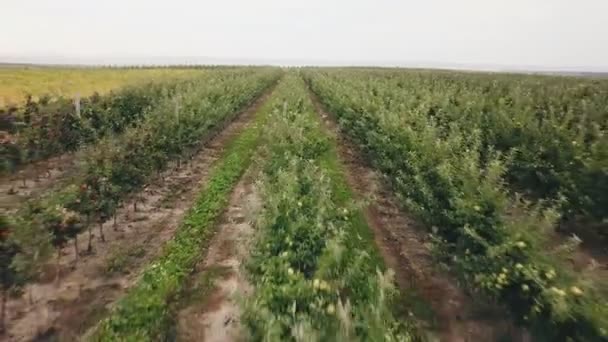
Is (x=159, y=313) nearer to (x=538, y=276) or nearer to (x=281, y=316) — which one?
(x=281, y=316)

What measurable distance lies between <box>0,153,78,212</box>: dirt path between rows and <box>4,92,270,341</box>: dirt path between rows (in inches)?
98.5

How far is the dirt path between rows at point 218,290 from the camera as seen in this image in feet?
20.1

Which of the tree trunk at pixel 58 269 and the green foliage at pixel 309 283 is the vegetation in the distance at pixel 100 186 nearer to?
the tree trunk at pixel 58 269

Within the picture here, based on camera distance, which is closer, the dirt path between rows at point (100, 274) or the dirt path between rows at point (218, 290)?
the dirt path between rows at point (218, 290)

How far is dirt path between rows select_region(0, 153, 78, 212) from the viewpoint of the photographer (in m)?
11.7

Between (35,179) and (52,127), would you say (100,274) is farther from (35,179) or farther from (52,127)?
(52,127)

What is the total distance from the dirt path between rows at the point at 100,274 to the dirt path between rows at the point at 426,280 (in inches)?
174

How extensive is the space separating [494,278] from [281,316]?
2.85 meters

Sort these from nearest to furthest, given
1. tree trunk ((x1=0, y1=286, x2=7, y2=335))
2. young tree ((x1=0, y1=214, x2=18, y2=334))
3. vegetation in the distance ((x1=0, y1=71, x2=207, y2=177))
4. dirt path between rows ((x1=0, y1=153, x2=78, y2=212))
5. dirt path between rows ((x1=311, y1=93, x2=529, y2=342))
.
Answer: young tree ((x1=0, y1=214, x2=18, y2=334)), tree trunk ((x1=0, y1=286, x2=7, y2=335)), dirt path between rows ((x1=311, y1=93, x2=529, y2=342)), dirt path between rows ((x1=0, y1=153, x2=78, y2=212)), vegetation in the distance ((x1=0, y1=71, x2=207, y2=177))

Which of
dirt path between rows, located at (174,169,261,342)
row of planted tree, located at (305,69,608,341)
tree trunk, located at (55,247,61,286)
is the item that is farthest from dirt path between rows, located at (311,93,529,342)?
tree trunk, located at (55,247,61,286)

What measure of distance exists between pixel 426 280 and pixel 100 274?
5784mm

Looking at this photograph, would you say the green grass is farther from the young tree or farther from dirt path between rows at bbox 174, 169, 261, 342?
the young tree

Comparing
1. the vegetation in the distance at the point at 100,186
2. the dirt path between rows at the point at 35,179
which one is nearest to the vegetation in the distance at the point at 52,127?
the dirt path between rows at the point at 35,179

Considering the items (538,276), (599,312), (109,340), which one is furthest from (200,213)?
(599,312)
